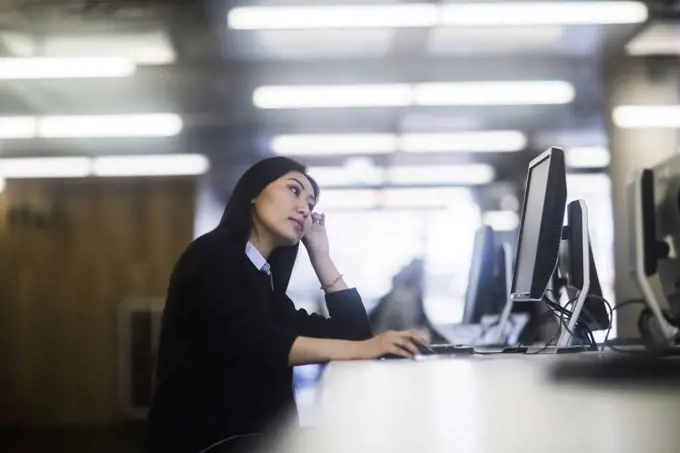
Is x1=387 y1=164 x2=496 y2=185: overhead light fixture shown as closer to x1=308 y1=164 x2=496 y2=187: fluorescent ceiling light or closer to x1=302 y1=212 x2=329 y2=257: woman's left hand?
x1=308 y1=164 x2=496 y2=187: fluorescent ceiling light

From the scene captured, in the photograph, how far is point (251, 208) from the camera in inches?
89.1

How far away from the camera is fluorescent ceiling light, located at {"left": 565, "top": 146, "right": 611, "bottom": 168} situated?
362cm

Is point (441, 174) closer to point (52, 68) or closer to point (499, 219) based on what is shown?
point (499, 219)

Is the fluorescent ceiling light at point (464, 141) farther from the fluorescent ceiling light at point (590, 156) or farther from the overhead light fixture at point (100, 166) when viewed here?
the overhead light fixture at point (100, 166)

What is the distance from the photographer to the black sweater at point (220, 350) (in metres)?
1.89

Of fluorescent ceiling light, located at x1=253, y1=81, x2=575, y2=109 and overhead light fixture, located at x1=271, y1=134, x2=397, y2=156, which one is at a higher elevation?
fluorescent ceiling light, located at x1=253, y1=81, x2=575, y2=109

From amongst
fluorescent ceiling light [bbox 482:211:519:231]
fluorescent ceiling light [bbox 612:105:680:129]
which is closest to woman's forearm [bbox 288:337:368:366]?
fluorescent ceiling light [bbox 482:211:519:231]

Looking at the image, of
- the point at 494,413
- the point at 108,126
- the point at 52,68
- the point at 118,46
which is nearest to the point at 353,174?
the point at 108,126

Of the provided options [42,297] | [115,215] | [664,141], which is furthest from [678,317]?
[42,297]

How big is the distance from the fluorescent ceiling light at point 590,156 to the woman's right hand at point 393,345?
209 cm

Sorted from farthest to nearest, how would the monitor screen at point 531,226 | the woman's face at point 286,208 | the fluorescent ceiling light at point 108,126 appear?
1. the fluorescent ceiling light at point 108,126
2. the woman's face at point 286,208
3. the monitor screen at point 531,226

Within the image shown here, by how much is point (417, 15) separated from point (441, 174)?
0.77m

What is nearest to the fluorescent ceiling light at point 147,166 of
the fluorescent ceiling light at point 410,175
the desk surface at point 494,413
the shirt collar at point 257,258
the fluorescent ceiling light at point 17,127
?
the fluorescent ceiling light at point 17,127

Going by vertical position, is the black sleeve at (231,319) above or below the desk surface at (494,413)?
above
